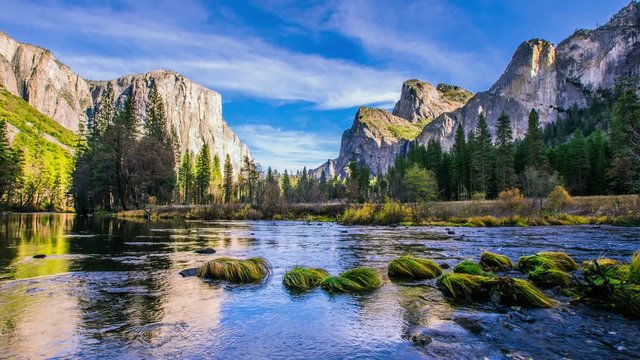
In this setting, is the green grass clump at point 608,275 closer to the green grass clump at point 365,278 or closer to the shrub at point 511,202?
the green grass clump at point 365,278

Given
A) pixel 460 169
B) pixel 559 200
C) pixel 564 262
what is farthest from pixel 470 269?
pixel 460 169

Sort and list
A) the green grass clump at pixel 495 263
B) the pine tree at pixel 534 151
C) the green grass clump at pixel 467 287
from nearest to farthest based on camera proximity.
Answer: the green grass clump at pixel 467 287, the green grass clump at pixel 495 263, the pine tree at pixel 534 151

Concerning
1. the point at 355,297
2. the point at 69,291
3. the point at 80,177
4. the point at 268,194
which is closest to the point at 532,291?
the point at 355,297

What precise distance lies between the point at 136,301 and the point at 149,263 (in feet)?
24.3

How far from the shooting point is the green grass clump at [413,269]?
15320 millimetres

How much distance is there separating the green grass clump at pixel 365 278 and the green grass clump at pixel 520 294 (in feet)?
12.8

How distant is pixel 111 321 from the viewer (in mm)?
9172

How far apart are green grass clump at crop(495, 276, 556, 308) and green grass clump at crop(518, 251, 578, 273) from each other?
4.18m

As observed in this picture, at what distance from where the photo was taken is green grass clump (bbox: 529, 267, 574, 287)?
43.5 feet

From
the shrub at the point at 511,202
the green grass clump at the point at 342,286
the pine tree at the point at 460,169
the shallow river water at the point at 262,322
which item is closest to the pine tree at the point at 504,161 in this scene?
the pine tree at the point at 460,169

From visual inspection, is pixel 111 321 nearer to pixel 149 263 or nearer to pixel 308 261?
pixel 149 263

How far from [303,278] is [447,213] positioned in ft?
153

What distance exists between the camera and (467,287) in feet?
39.6

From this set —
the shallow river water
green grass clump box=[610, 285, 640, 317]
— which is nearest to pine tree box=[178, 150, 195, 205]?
the shallow river water
